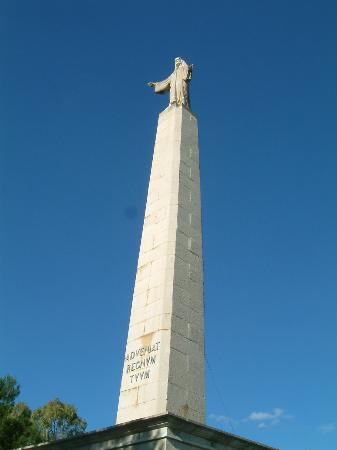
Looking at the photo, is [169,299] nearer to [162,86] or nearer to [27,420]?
[162,86]

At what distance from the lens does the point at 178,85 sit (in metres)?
14.9

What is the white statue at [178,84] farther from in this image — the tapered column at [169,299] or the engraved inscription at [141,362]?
the engraved inscription at [141,362]

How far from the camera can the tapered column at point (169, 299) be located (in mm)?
9203

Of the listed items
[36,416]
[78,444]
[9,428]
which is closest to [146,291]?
[78,444]

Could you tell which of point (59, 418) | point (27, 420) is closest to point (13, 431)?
point (27, 420)

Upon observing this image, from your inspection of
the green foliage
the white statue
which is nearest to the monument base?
the white statue

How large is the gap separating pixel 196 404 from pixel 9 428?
19.0 m

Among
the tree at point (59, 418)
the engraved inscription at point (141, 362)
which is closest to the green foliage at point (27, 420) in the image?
the tree at point (59, 418)

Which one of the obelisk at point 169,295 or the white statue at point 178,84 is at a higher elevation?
the white statue at point 178,84

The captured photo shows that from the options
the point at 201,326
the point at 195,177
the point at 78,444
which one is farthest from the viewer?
the point at 195,177

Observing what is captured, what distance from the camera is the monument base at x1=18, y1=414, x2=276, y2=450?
742 centimetres

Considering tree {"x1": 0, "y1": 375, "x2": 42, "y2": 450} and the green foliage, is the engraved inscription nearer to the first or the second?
the green foliage

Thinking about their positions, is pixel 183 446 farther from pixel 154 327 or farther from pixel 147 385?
pixel 154 327

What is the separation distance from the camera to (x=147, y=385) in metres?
9.19
